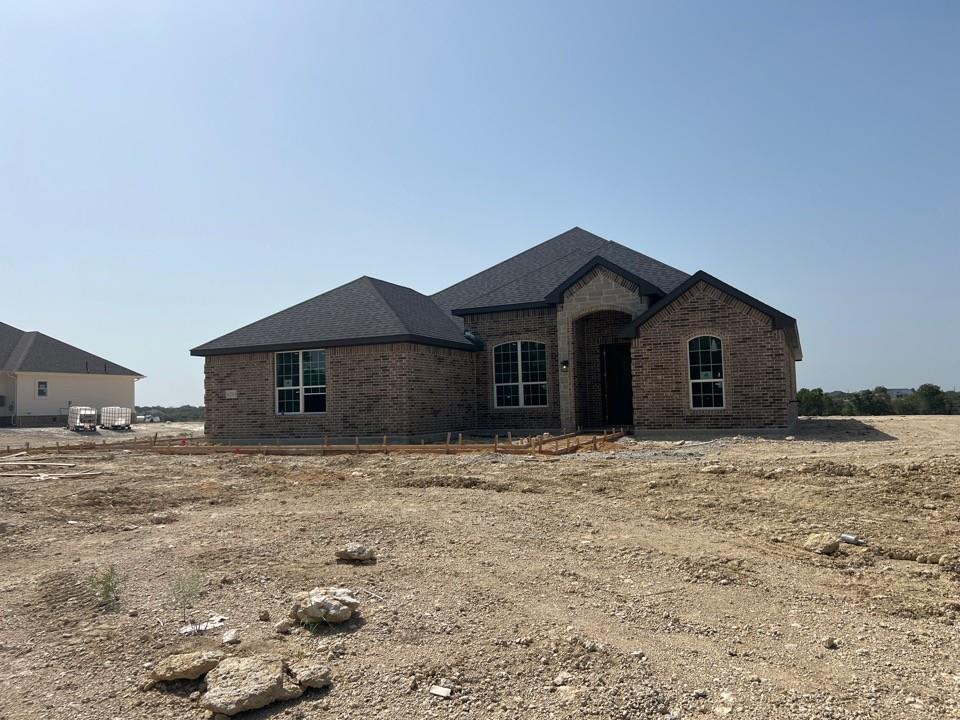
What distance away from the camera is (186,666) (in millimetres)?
4160

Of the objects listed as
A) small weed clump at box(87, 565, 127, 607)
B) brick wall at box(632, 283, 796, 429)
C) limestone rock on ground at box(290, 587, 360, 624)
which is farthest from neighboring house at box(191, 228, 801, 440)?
limestone rock on ground at box(290, 587, 360, 624)

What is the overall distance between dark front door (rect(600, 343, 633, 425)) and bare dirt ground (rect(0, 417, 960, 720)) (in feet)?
36.9

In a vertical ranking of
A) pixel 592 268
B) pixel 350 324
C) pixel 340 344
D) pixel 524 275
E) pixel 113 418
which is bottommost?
pixel 113 418

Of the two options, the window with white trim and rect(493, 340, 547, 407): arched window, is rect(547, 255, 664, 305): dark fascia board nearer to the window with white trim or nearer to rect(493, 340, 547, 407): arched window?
rect(493, 340, 547, 407): arched window

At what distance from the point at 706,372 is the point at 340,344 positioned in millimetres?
10186

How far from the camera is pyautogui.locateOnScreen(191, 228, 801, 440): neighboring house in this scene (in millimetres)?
17750

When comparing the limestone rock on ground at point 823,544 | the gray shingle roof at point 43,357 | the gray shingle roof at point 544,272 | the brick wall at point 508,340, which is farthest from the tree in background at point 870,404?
the gray shingle roof at point 43,357

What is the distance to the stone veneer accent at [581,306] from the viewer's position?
65.4ft

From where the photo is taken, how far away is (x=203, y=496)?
1048 centimetres

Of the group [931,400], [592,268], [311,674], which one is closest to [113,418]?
[592,268]

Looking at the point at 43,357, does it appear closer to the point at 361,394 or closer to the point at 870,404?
the point at 361,394

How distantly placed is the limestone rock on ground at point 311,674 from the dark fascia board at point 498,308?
57.6 ft

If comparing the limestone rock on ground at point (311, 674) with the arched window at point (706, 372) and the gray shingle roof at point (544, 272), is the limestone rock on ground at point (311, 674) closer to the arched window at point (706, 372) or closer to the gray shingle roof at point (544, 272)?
the arched window at point (706, 372)

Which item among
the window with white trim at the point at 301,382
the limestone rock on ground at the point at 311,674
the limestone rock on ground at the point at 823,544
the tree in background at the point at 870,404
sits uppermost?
the window with white trim at the point at 301,382
